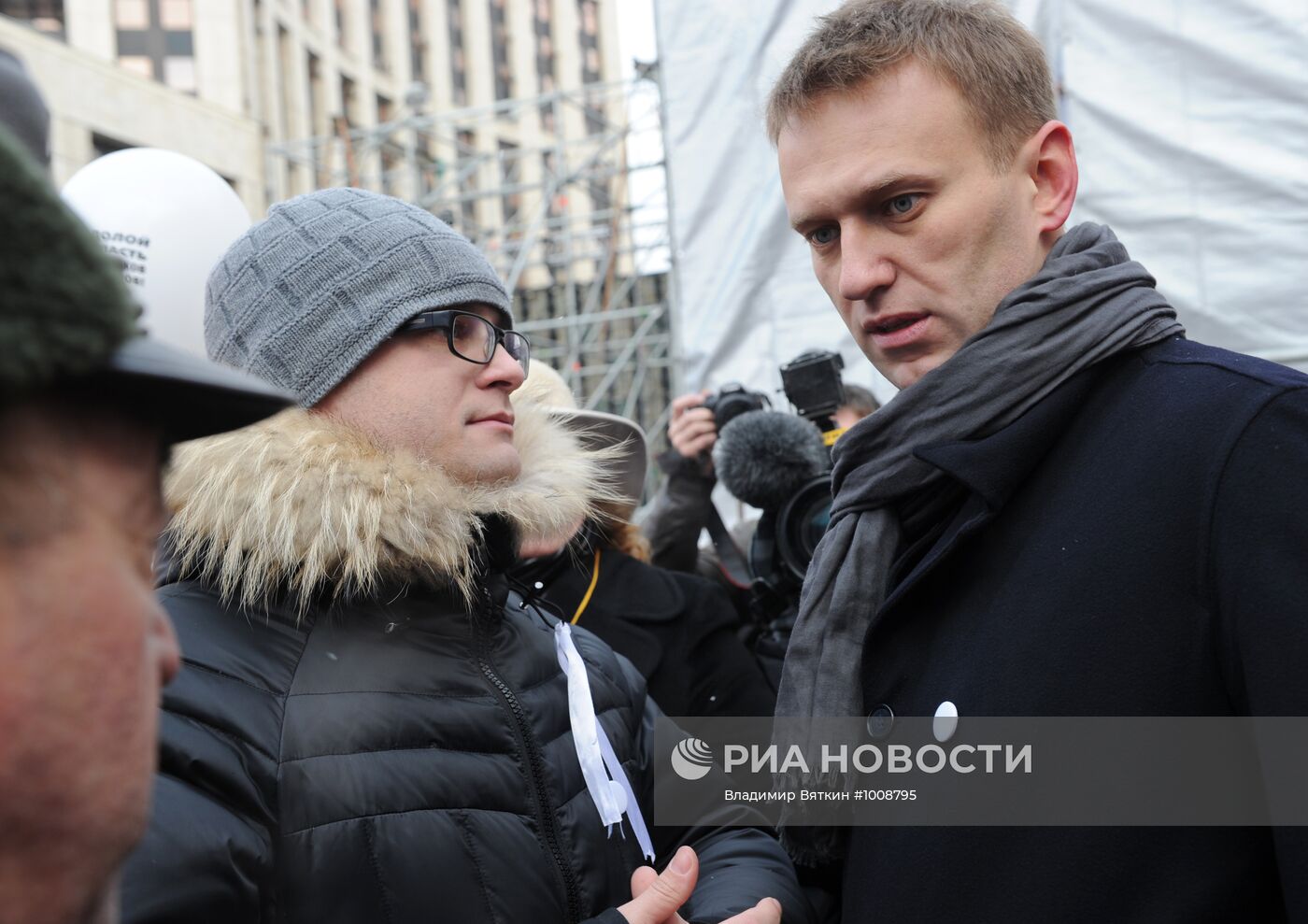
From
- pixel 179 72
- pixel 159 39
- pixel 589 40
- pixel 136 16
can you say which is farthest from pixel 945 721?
pixel 589 40

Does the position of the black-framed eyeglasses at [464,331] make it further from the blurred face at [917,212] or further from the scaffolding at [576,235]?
the scaffolding at [576,235]

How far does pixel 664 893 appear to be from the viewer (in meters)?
1.31

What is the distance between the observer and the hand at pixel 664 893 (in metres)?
1.29

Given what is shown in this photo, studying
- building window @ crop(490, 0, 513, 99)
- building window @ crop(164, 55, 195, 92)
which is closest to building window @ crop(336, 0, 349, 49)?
building window @ crop(164, 55, 195, 92)

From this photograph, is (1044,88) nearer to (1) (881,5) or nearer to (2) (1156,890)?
(1) (881,5)

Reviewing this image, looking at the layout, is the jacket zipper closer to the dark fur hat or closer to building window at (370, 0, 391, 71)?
the dark fur hat

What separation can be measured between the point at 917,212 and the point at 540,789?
82 cm

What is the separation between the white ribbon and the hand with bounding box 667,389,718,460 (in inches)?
54.6

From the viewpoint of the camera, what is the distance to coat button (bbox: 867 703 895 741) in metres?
1.29

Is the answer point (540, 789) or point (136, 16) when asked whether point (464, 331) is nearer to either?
point (540, 789)

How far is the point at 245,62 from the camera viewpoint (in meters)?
19.8

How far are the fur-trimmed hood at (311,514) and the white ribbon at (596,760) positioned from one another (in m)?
0.20

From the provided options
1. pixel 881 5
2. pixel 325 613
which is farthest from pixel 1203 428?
pixel 325 613

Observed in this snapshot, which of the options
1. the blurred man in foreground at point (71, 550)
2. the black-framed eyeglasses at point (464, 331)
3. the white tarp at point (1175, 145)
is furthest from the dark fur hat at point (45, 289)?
the white tarp at point (1175, 145)
